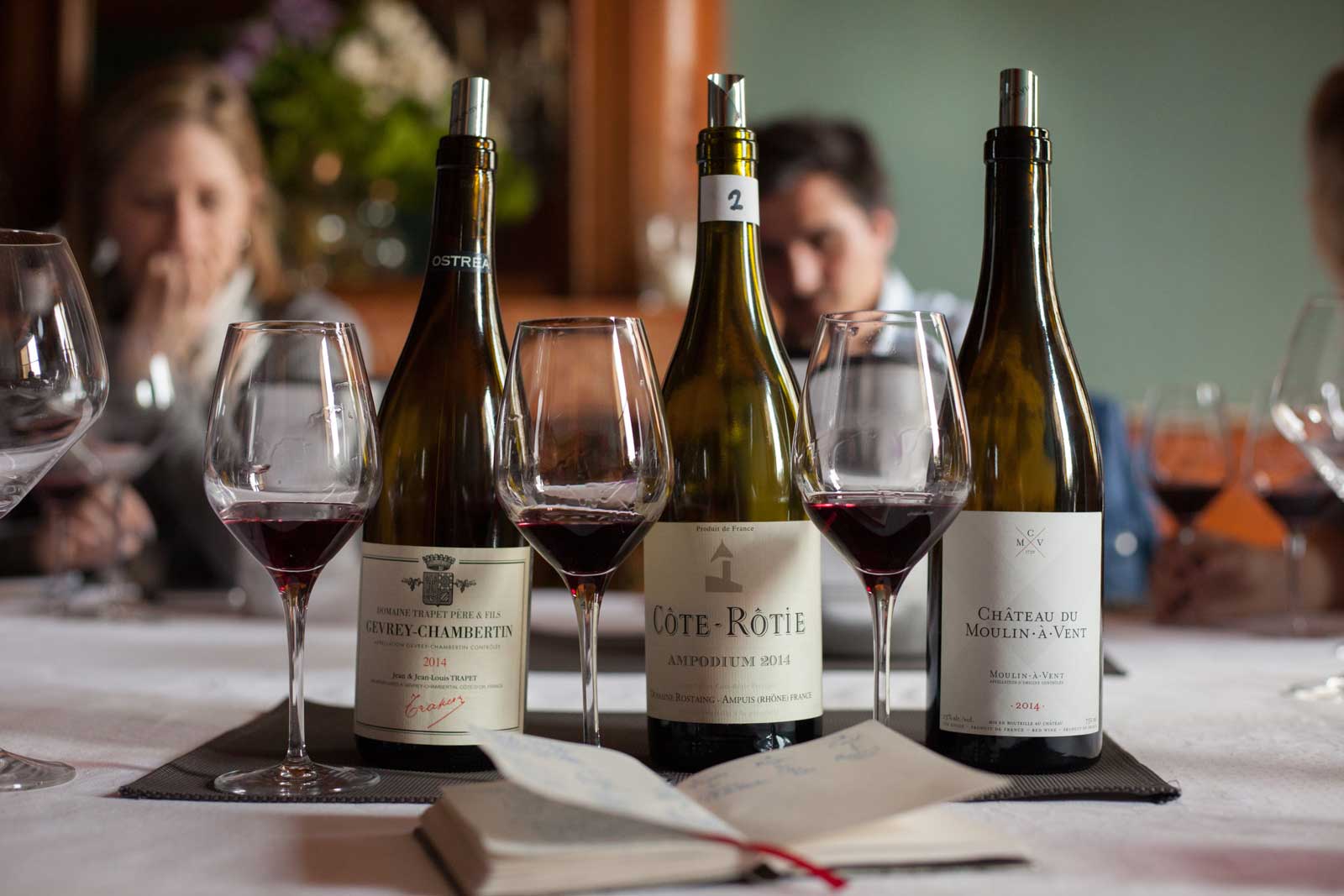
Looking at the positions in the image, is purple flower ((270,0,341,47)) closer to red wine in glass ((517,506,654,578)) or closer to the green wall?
the green wall

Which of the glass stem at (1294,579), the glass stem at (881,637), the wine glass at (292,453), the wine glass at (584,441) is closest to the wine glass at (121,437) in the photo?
the wine glass at (292,453)

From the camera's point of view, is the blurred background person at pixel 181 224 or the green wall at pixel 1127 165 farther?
the green wall at pixel 1127 165

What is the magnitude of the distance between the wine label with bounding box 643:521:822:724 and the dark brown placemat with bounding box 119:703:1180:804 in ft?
0.16

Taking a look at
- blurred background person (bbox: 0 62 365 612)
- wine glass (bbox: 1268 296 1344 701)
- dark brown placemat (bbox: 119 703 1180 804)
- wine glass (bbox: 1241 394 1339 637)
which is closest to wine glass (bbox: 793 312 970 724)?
dark brown placemat (bbox: 119 703 1180 804)

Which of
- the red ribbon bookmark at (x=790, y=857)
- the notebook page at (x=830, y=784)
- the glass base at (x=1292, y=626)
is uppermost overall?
the notebook page at (x=830, y=784)

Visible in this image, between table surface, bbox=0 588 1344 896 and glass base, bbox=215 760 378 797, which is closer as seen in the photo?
table surface, bbox=0 588 1344 896

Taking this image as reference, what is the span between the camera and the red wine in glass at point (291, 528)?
651 millimetres

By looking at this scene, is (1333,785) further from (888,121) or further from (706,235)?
(888,121)

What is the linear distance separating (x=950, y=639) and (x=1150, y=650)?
0.57 metres

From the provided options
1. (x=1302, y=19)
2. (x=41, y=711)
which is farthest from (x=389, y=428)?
(x=1302, y=19)

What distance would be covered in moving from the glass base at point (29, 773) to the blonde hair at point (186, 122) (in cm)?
161

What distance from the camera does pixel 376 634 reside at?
27.1 inches

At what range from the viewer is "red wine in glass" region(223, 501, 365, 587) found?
0.65m
